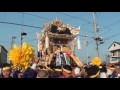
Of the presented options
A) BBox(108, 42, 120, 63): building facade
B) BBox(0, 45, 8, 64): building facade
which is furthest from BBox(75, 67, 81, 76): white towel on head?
BBox(0, 45, 8, 64): building facade

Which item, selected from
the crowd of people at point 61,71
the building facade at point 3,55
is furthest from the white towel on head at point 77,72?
the building facade at point 3,55

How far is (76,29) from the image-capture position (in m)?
4.63

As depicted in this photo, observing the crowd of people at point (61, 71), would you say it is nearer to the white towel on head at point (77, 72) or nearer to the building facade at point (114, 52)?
the white towel on head at point (77, 72)

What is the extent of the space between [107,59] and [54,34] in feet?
3.29

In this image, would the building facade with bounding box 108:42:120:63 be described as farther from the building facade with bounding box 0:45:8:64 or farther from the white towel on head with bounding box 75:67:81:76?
the building facade with bounding box 0:45:8:64

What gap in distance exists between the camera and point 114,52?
4.68 meters

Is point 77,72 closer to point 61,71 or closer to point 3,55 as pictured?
point 61,71

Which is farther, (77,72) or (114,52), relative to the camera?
(114,52)

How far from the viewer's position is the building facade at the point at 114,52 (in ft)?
14.9

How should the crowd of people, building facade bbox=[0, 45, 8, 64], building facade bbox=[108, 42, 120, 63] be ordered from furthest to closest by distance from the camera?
building facade bbox=[108, 42, 120, 63] → building facade bbox=[0, 45, 8, 64] → the crowd of people

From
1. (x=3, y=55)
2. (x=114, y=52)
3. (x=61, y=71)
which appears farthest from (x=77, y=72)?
(x=3, y=55)

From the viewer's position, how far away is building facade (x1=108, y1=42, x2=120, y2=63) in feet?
14.9
